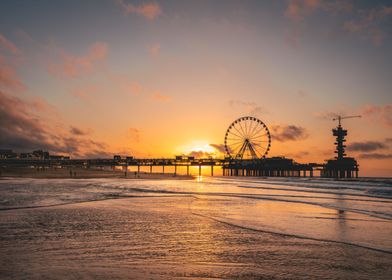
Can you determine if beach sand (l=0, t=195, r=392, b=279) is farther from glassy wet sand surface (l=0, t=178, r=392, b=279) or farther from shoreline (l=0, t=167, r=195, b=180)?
shoreline (l=0, t=167, r=195, b=180)

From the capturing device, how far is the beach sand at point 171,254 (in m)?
5.54

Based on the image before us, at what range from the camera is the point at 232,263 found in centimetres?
627

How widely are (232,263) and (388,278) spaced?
2586 mm

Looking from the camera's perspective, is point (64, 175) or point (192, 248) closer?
point (192, 248)

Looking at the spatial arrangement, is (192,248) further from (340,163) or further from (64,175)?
(340,163)

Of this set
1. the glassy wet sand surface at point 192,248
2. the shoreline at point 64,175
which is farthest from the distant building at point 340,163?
the glassy wet sand surface at point 192,248

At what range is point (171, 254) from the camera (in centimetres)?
694

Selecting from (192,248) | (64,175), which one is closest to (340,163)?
(64,175)

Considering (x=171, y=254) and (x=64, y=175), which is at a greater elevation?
(x=171, y=254)

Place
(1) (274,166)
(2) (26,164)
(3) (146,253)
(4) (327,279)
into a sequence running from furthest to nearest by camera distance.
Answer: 1. (2) (26,164)
2. (1) (274,166)
3. (3) (146,253)
4. (4) (327,279)

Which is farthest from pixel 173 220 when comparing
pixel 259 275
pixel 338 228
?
pixel 259 275

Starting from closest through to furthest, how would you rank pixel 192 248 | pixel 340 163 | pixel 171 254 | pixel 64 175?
pixel 171 254
pixel 192 248
pixel 64 175
pixel 340 163

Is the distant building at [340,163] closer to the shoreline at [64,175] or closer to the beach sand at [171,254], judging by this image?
the shoreline at [64,175]

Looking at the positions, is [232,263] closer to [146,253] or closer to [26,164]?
[146,253]
